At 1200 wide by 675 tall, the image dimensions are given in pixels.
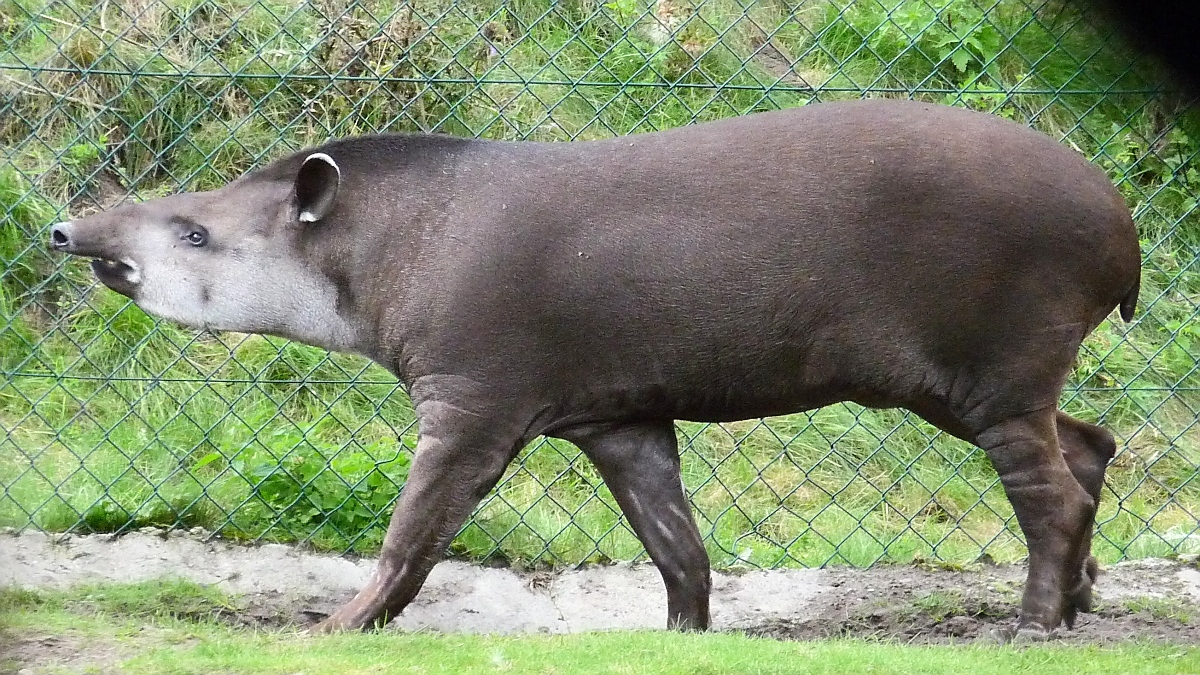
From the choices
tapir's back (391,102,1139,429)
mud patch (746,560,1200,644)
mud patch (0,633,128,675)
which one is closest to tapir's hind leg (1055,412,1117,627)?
mud patch (746,560,1200,644)

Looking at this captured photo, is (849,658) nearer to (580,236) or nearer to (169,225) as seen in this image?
(580,236)

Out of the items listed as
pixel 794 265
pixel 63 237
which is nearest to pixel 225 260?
pixel 63 237

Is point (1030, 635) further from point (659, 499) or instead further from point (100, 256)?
point (100, 256)

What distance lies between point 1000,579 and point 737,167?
7.87ft

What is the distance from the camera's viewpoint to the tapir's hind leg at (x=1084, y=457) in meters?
4.77

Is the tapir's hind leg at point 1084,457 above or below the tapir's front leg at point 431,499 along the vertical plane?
above

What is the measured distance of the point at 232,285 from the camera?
4.60 metres

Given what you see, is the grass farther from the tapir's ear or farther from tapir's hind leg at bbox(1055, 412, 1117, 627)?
the tapir's ear

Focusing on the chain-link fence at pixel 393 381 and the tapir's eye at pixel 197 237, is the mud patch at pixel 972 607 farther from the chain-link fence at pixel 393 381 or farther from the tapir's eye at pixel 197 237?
the tapir's eye at pixel 197 237

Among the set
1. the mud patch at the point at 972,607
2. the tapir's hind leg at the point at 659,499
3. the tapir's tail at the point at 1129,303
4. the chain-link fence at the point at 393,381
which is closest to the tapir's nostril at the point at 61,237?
the chain-link fence at the point at 393,381

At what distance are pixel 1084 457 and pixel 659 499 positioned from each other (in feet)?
5.06

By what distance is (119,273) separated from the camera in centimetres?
460

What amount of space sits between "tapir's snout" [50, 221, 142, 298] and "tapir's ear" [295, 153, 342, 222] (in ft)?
2.05

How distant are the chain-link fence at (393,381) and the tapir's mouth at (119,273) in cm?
88
